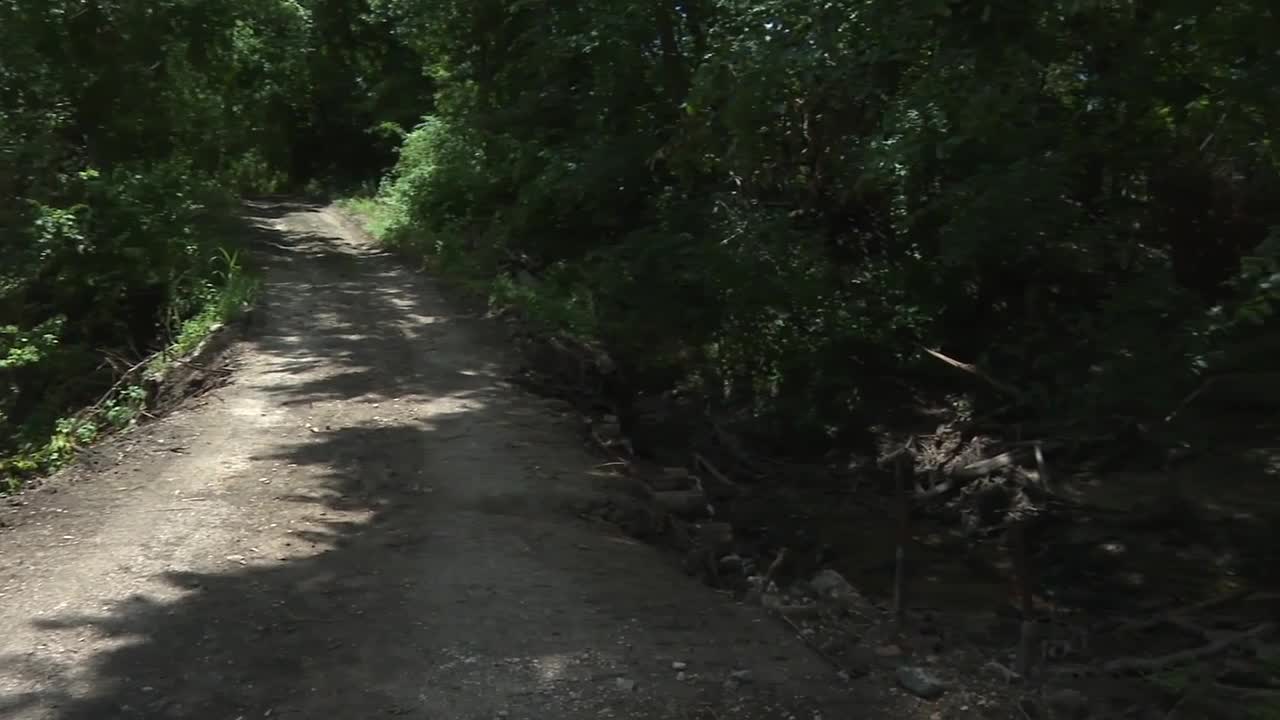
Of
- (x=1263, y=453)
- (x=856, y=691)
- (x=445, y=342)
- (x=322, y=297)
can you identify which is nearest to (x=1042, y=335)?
(x=1263, y=453)

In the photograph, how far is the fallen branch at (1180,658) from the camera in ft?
22.7

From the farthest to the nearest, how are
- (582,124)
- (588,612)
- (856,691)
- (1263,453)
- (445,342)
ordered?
(582,124)
(445,342)
(1263,453)
(588,612)
(856,691)

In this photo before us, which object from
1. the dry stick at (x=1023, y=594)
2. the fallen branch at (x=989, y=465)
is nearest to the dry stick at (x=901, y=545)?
the fallen branch at (x=989, y=465)

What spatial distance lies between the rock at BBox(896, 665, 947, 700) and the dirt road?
461 mm

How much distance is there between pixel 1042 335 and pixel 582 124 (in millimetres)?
7506

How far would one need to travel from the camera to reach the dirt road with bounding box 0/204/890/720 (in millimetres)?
5422

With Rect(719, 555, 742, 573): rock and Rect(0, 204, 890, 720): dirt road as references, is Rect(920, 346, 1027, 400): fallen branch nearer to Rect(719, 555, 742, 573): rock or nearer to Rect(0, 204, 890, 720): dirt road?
Rect(719, 555, 742, 573): rock

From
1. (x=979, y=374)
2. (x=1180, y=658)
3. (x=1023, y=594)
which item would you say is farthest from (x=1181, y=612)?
(x=979, y=374)

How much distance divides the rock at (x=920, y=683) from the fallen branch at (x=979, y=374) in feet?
15.9

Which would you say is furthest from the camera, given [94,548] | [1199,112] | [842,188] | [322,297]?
[322,297]

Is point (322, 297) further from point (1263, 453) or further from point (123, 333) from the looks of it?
point (1263, 453)

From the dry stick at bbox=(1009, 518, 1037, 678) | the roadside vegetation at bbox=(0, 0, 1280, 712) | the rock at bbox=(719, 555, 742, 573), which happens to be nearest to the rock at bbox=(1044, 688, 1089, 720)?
the dry stick at bbox=(1009, 518, 1037, 678)

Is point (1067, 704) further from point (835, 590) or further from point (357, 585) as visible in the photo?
point (357, 585)

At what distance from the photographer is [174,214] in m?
15.9
